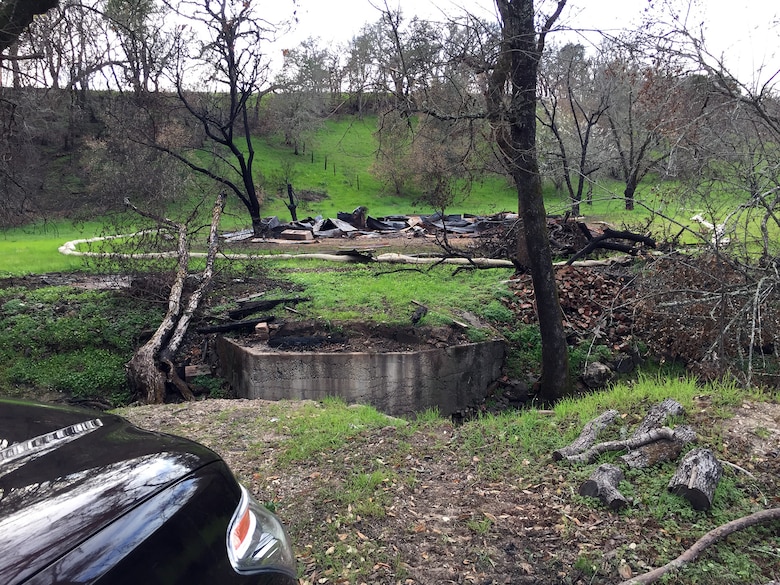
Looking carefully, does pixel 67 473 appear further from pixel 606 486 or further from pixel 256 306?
pixel 256 306

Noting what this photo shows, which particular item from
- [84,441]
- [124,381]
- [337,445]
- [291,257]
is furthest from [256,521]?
[291,257]

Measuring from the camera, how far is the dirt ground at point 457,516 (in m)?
3.10

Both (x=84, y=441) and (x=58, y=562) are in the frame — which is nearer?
(x=58, y=562)

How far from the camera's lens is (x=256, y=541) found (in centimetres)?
205

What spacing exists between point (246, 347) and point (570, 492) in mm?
6351

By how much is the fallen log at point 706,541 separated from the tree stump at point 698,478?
0.22 metres

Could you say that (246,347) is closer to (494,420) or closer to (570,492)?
(494,420)

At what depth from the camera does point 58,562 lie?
147 centimetres

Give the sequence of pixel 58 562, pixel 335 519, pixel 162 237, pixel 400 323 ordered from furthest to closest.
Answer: pixel 162 237 < pixel 400 323 < pixel 335 519 < pixel 58 562

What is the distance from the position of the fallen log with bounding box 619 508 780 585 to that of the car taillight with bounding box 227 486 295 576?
1.79m

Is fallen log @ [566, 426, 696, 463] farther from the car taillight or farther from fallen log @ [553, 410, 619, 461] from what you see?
the car taillight

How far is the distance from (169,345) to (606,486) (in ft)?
25.9

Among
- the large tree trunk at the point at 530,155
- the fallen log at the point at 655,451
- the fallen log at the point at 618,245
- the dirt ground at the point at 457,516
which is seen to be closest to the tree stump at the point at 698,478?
the fallen log at the point at 655,451

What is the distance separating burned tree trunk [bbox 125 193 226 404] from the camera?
8680 mm
